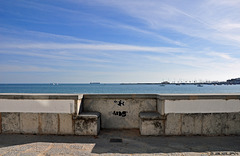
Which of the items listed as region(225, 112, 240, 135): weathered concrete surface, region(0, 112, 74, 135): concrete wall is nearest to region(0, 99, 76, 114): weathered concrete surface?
region(0, 112, 74, 135): concrete wall

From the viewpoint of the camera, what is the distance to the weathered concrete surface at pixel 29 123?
18.0 feet

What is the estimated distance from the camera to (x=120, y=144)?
4.60 metres

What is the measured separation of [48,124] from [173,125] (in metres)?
3.91

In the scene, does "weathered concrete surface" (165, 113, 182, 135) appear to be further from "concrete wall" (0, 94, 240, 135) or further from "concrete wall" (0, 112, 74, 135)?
"concrete wall" (0, 112, 74, 135)

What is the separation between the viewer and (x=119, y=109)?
612 cm

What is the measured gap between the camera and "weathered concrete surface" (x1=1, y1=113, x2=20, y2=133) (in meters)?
5.52

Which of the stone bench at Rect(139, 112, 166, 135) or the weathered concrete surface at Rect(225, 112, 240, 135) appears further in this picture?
the weathered concrete surface at Rect(225, 112, 240, 135)

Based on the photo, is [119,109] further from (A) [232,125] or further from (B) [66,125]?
(A) [232,125]

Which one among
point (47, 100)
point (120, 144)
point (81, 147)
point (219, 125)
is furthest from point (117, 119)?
point (219, 125)

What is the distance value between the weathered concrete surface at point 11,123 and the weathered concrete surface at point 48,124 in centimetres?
76

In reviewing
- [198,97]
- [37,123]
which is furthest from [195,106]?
[37,123]

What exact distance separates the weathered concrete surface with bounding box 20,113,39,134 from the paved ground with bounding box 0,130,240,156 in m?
0.27

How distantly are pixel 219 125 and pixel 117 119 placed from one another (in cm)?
328

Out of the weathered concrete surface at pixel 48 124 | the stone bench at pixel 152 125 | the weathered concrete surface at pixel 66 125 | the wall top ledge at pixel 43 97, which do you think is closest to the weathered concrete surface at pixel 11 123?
the wall top ledge at pixel 43 97
